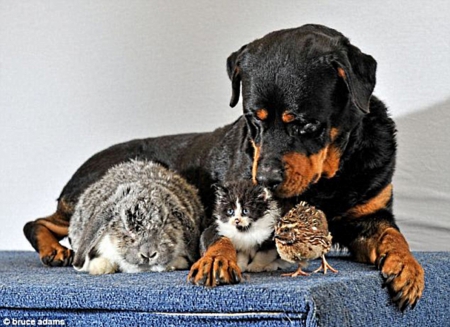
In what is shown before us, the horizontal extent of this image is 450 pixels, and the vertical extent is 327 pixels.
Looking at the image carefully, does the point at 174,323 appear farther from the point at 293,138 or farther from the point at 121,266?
the point at 293,138

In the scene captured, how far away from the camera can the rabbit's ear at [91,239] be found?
2184mm

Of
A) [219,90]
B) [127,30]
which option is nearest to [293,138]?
[219,90]

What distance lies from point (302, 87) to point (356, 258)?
0.58 metres

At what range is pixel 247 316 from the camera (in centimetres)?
156

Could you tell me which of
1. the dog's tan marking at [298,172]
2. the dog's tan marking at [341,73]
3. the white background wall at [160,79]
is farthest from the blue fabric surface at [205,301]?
the white background wall at [160,79]

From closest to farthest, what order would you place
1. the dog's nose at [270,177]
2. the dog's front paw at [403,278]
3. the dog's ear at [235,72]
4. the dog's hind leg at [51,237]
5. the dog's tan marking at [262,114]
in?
the dog's front paw at [403,278] < the dog's nose at [270,177] < the dog's tan marking at [262,114] < the dog's ear at [235,72] < the dog's hind leg at [51,237]

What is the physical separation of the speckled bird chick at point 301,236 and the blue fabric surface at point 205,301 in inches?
2.4

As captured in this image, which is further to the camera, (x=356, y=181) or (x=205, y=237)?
(x=356, y=181)

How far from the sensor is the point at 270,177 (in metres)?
2.04

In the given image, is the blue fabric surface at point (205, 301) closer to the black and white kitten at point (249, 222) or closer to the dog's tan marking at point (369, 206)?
the black and white kitten at point (249, 222)

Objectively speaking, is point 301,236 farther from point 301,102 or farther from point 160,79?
point 160,79

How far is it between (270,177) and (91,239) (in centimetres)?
56

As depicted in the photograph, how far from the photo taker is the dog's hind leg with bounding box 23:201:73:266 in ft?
8.52

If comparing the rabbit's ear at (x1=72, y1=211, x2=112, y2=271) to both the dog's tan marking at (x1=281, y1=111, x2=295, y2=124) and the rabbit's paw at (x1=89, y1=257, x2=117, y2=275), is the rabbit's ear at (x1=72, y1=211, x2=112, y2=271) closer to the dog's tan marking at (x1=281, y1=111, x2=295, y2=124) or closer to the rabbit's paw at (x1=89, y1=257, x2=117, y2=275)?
the rabbit's paw at (x1=89, y1=257, x2=117, y2=275)
